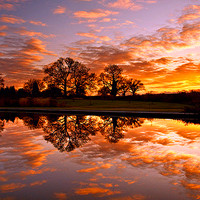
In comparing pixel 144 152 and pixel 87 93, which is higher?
pixel 87 93

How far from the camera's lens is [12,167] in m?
5.67

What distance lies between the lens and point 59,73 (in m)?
57.9

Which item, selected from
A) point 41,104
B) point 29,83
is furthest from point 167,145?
point 29,83

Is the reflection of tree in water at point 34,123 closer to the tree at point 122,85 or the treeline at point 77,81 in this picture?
the treeline at point 77,81

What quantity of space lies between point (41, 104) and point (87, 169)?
35.2m

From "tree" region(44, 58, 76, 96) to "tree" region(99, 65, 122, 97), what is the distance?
469 inches

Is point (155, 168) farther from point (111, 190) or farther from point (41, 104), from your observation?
point (41, 104)

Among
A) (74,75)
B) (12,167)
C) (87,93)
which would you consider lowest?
(12,167)

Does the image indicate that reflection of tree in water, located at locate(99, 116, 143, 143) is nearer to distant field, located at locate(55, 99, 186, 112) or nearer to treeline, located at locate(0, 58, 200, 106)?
distant field, located at locate(55, 99, 186, 112)

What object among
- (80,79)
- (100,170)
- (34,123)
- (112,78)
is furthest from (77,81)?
(100,170)

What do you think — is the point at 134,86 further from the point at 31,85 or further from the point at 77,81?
the point at 31,85

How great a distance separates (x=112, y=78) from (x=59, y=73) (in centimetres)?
1746

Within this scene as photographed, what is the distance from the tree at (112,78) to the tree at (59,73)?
39.1 feet

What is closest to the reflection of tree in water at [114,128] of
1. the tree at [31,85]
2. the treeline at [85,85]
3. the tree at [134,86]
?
the treeline at [85,85]
